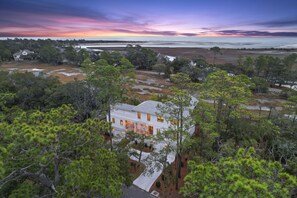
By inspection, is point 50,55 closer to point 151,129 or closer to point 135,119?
point 135,119

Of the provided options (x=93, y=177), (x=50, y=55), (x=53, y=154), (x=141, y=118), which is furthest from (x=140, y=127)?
(x=50, y=55)

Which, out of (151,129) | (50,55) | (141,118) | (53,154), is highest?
(53,154)

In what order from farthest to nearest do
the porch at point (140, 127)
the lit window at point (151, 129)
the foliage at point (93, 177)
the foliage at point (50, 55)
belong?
the foliage at point (50, 55), the porch at point (140, 127), the lit window at point (151, 129), the foliage at point (93, 177)

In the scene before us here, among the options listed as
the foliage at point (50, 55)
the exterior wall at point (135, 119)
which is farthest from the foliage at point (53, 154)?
the foliage at point (50, 55)

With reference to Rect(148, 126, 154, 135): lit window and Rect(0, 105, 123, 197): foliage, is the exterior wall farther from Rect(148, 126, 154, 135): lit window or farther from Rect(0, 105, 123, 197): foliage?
Rect(0, 105, 123, 197): foliage

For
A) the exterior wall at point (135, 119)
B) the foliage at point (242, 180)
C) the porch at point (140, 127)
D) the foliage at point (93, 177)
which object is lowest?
the porch at point (140, 127)

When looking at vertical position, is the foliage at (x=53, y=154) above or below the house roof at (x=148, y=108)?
above

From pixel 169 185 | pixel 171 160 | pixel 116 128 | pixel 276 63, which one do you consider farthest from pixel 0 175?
pixel 276 63

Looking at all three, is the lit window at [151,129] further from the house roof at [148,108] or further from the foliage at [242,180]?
the foliage at [242,180]

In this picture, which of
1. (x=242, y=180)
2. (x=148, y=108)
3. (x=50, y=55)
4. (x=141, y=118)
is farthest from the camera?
(x=50, y=55)
